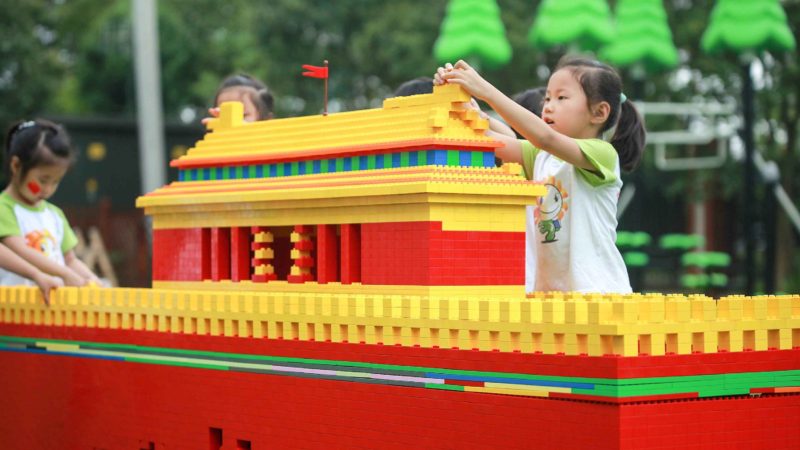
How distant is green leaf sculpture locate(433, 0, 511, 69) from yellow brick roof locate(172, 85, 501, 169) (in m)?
13.5

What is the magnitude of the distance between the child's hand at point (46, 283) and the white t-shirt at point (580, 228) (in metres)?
2.22

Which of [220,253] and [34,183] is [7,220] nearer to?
[34,183]

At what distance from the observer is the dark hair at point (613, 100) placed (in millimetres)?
5340

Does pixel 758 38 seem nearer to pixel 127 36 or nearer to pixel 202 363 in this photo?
pixel 202 363

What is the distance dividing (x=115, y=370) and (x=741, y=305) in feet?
9.28

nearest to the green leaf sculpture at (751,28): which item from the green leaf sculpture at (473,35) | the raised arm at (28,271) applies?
the green leaf sculpture at (473,35)

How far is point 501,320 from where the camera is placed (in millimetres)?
4031

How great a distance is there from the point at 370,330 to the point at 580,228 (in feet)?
4.37

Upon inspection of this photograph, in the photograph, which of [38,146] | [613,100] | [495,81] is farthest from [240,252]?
[495,81]

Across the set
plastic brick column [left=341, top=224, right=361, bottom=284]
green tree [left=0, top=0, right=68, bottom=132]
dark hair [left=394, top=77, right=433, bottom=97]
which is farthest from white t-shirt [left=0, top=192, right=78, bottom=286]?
green tree [left=0, top=0, right=68, bottom=132]

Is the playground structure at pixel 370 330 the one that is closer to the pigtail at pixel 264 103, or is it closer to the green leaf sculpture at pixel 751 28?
the pigtail at pixel 264 103

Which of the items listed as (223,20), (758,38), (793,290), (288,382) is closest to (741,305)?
(288,382)

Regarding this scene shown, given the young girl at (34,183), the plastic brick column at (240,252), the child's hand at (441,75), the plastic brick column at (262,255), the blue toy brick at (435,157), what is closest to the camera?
the blue toy brick at (435,157)

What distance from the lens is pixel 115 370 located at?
5.61 m
